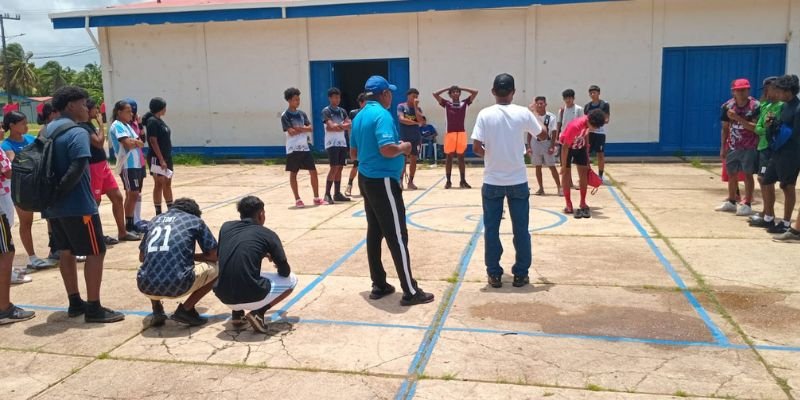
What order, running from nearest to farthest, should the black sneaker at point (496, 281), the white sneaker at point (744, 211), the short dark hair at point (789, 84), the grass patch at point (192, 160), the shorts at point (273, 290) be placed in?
the shorts at point (273, 290) → the black sneaker at point (496, 281) → the short dark hair at point (789, 84) → the white sneaker at point (744, 211) → the grass patch at point (192, 160)

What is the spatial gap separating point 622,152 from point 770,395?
13.2 meters

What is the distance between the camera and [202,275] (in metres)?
4.82

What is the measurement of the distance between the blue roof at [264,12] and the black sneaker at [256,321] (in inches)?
481

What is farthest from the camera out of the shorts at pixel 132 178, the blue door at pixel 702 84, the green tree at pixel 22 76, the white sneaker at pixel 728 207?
the green tree at pixel 22 76

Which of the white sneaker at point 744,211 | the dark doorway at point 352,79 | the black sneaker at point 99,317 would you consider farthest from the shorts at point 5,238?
the dark doorway at point 352,79

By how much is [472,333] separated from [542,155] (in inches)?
249

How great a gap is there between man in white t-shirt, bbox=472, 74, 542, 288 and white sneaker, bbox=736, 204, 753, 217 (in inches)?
172

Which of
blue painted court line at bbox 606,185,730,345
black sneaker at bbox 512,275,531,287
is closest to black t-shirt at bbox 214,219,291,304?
black sneaker at bbox 512,275,531,287

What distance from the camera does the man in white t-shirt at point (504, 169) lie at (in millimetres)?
5520

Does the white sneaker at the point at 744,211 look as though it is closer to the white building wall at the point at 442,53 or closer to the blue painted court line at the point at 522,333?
the blue painted court line at the point at 522,333

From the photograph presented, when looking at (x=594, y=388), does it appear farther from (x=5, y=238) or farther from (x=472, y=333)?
(x=5, y=238)

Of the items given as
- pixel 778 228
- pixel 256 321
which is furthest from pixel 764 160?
pixel 256 321

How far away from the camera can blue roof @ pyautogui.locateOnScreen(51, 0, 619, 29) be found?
15397mm

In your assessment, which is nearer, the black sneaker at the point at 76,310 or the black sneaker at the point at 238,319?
the black sneaker at the point at 238,319
